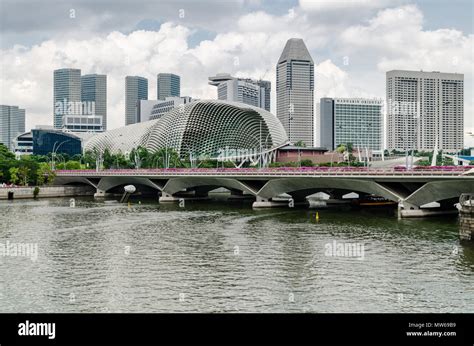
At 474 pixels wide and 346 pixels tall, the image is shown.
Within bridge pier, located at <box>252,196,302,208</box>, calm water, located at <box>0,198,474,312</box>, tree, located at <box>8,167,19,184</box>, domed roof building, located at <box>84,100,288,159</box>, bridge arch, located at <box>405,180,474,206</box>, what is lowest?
calm water, located at <box>0,198,474,312</box>

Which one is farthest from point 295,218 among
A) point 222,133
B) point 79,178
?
point 222,133

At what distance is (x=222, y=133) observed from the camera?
18088 cm

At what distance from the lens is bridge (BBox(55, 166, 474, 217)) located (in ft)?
178

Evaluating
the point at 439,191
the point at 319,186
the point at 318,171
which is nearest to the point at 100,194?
the point at 319,186

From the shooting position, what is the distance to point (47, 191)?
107 meters

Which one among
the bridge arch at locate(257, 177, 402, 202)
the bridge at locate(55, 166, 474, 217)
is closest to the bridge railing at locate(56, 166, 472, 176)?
the bridge at locate(55, 166, 474, 217)

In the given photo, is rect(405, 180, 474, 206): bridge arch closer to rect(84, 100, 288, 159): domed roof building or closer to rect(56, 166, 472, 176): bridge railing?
rect(56, 166, 472, 176): bridge railing

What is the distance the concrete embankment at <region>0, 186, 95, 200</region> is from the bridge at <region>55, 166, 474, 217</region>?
727 cm

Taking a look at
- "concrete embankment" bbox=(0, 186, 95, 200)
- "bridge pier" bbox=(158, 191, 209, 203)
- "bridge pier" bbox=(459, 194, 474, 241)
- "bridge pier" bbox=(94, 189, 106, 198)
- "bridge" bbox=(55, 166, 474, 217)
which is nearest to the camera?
"bridge pier" bbox=(459, 194, 474, 241)

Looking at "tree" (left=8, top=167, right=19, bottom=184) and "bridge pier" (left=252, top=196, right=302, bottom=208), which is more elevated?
"tree" (left=8, top=167, right=19, bottom=184)

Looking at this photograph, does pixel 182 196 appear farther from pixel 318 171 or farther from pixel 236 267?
pixel 236 267
